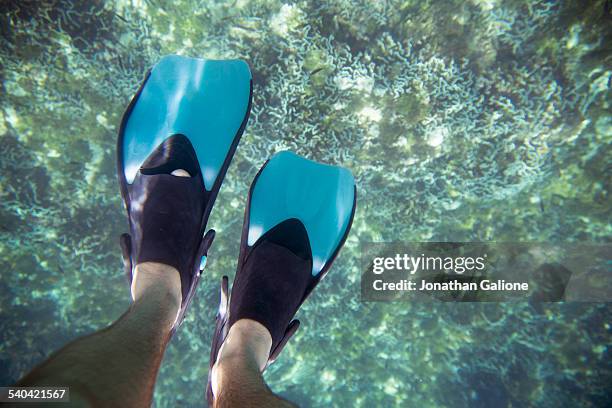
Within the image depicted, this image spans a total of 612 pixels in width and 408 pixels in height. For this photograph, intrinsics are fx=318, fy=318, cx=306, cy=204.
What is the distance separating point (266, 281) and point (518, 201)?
4236mm

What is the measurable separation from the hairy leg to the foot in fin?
2.05 ft

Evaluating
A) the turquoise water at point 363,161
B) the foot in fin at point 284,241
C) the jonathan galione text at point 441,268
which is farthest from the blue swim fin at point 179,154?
the jonathan galione text at point 441,268

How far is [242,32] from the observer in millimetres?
3883

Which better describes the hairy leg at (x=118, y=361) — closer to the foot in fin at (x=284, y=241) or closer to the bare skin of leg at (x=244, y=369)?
the bare skin of leg at (x=244, y=369)

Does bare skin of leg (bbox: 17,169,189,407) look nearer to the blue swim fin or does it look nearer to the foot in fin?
the blue swim fin

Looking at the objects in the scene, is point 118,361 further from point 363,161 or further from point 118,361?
point 363,161

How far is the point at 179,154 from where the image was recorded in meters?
2.67

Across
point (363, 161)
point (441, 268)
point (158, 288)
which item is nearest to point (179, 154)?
point (158, 288)

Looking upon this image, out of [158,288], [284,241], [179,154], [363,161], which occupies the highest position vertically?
[363,161]

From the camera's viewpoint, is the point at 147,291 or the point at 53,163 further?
the point at 53,163

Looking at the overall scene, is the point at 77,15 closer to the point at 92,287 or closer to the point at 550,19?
the point at 92,287

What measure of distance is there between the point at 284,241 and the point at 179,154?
115 centimetres

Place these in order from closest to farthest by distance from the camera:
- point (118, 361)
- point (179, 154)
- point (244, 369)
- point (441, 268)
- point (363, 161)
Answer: point (118, 361)
point (244, 369)
point (179, 154)
point (363, 161)
point (441, 268)

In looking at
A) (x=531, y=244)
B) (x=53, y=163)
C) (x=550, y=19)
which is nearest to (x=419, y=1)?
(x=550, y=19)
